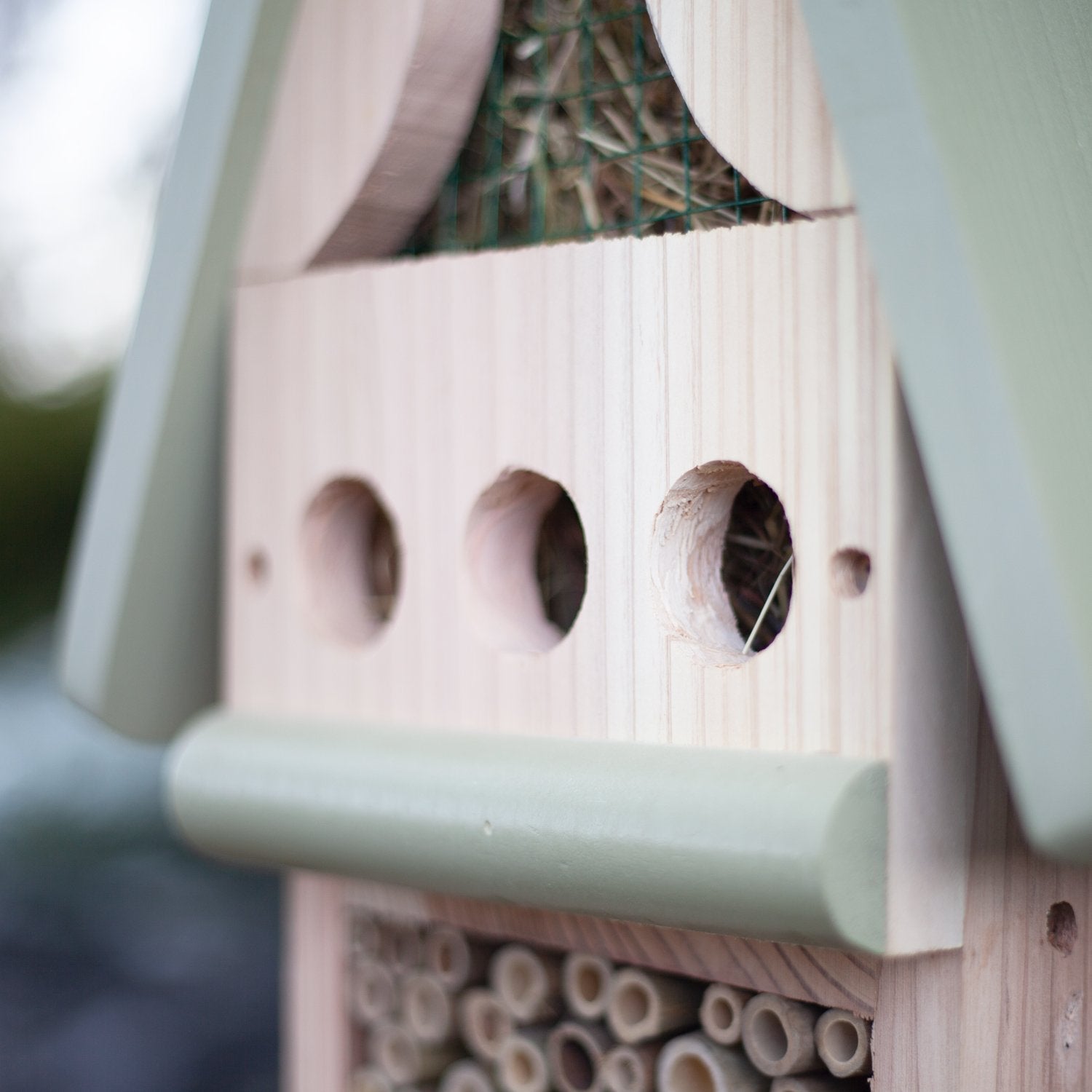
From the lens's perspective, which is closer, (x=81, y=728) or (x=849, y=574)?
(x=849, y=574)

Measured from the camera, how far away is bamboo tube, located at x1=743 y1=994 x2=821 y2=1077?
64cm

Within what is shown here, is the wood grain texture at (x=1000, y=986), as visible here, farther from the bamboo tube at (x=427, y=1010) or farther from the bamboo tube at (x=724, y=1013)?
the bamboo tube at (x=427, y=1010)

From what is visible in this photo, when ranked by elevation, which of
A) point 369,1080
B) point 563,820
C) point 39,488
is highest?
point 39,488

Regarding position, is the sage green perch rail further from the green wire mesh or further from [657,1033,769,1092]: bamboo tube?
the green wire mesh

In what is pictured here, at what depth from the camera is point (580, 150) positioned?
759mm

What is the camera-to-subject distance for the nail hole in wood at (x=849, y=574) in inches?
22.0

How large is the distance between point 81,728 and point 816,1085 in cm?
128

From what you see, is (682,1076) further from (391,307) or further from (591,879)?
(391,307)

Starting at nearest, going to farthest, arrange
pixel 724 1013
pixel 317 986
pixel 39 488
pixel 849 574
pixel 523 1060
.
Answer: pixel 849 574 < pixel 724 1013 < pixel 523 1060 < pixel 317 986 < pixel 39 488

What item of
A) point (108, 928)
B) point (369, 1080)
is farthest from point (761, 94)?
point (108, 928)

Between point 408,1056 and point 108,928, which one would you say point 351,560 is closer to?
point 408,1056

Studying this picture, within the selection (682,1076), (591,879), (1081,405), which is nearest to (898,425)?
(1081,405)

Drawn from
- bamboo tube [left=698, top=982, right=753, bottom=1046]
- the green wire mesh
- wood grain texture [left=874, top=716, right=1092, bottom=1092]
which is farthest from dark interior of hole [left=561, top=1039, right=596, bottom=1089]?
the green wire mesh

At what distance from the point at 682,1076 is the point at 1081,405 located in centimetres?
37
